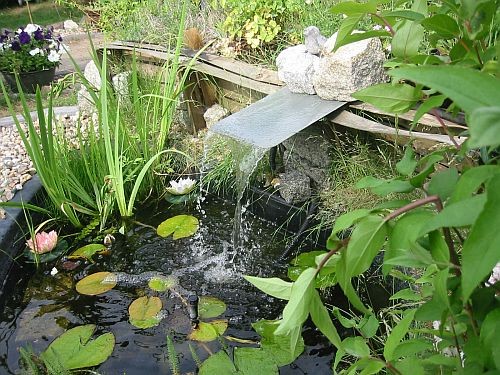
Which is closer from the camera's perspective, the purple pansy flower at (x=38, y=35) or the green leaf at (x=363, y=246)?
the green leaf at (x=363, y=246)

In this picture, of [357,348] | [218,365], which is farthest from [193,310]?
[357,348]

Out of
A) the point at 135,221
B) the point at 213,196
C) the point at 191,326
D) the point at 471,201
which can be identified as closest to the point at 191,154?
the point at 213,196

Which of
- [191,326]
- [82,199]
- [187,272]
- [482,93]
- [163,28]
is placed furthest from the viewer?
[163,28]

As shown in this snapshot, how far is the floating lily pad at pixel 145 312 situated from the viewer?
2256mm

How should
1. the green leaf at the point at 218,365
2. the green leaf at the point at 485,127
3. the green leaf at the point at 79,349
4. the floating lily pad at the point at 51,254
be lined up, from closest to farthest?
the green leaf at the point at 485,127, the green leaf at the point at 218,365, the green leaf at the point at 79,349, the floating lily pad at the point at 51,254

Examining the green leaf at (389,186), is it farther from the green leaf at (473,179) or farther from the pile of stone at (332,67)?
the pile of stone at (332,67)

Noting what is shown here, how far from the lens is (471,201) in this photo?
412 mm

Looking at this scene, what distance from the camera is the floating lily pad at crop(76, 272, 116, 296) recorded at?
249 centimetres

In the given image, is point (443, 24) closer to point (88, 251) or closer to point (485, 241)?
point (485, 241)

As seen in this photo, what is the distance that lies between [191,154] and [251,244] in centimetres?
90

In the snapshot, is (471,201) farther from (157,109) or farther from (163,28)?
(163,28)

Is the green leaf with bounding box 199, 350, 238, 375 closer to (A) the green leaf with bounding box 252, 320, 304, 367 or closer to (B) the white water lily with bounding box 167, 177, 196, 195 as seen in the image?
(A) the green leaf with bounding box 252, 320, 304, 367

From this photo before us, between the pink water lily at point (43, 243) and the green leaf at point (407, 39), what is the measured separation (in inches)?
92.0

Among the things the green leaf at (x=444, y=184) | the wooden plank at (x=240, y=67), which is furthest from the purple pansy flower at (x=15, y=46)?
the green leaf at (x=444, y=184)
